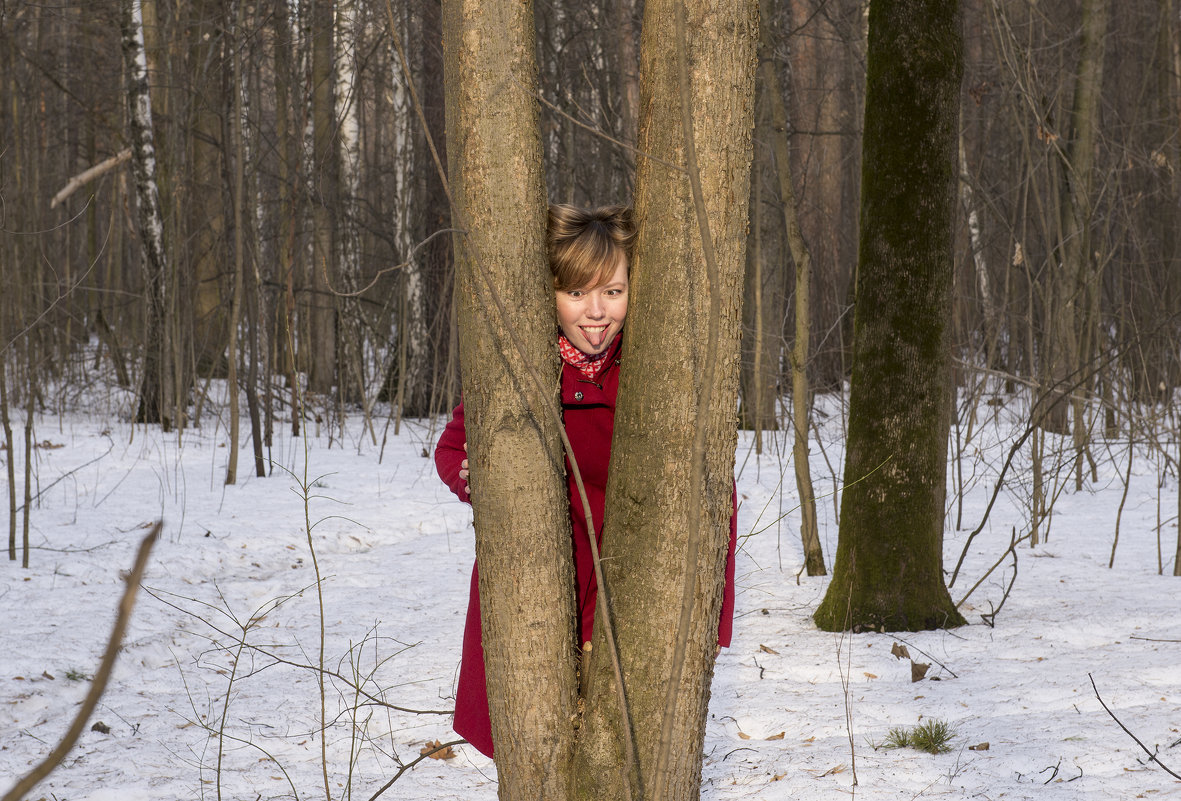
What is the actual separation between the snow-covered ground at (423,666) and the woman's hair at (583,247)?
106 cm

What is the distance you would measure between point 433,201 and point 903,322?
8543 millimetres

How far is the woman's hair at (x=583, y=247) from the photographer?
1.53 m

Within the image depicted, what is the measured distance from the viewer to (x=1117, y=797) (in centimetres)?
232

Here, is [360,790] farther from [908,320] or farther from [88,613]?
[908,320]

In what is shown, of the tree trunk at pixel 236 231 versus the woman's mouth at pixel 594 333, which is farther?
the tree trunk at pixel 236 231

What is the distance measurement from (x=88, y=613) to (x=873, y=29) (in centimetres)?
433

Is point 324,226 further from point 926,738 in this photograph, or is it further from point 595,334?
point 595,334

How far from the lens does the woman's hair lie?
1529mm

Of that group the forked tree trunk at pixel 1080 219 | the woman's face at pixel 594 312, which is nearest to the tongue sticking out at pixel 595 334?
the woman's face at pixel 594 312

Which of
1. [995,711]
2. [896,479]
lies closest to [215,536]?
[896,479]

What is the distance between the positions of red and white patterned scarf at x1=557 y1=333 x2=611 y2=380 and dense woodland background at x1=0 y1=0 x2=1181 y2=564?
9.46 feet

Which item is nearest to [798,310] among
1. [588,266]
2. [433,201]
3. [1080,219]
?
[588,266]

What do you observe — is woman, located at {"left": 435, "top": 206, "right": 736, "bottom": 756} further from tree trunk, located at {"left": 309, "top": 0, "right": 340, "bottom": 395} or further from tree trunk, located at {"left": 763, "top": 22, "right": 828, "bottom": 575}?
tree trunk, located at {"left": 309, "top": 0, "right": 340, "bottom": 395}

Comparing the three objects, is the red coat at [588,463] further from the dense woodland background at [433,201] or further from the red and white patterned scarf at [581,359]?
the dense woodland background at [433,201]
